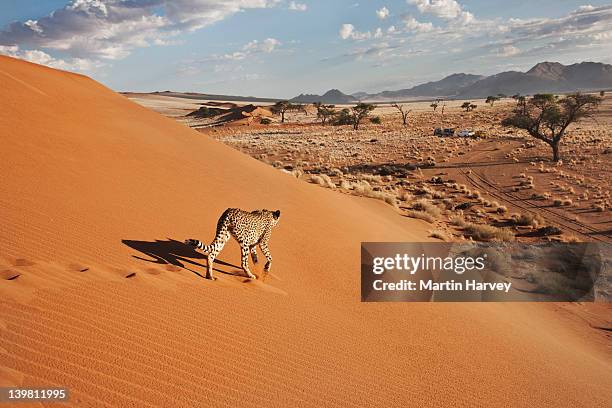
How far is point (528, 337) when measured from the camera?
7055 mm

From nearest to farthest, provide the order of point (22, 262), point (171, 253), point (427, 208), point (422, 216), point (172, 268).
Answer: point (22, 262) < point (172, 268) < point (171, 253) < point (422, 216) < point (427, 208)

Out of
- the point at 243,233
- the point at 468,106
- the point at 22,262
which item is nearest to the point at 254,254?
the point at 243,233

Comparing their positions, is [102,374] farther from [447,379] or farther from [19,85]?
[19,85]

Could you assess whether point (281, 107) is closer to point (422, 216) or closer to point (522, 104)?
point (522, 104)

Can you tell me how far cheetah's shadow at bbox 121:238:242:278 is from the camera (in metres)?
6.31

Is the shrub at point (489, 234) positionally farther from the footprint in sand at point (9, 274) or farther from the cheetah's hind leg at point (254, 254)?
the footprint in sand at point (9, 274)

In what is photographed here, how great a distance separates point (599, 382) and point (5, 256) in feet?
26.1

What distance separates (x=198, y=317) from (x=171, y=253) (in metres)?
1.96

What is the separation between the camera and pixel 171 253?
6648 mm

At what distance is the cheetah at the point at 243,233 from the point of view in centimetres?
615

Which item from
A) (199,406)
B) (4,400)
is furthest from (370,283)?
(4,400)

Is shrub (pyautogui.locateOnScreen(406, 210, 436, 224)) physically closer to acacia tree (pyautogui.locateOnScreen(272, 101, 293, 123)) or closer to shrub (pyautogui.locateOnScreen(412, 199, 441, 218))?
shrub (pyautogui.locateOnScreen(412, 199, 441, 218))

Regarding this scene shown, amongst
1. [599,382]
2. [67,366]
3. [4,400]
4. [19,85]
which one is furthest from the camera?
[19,85]

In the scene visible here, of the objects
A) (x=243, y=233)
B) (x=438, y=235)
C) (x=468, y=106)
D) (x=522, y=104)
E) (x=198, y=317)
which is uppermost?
(x=468, y=106)
